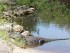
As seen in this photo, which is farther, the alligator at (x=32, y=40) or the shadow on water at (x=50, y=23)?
the shadow on water at (x=50, y=23)

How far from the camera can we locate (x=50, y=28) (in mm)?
15172

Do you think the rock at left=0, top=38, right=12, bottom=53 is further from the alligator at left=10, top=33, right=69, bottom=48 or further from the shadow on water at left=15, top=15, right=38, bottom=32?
the shadow on water at left=15, top=15, right=38, bottom=32

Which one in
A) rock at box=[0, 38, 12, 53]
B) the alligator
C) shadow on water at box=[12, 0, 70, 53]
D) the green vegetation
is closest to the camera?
rock at box=[0, 38, 12, 53]

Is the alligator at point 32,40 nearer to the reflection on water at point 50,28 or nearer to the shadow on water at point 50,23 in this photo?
the shadow on water at point 50,23

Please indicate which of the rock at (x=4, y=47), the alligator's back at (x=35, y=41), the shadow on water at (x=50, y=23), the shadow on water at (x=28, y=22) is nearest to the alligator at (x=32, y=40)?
the alligator's back at (x=35, y=41)

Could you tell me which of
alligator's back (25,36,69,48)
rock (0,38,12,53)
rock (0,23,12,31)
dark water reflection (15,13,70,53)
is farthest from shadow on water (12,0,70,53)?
rock (0,38,12,53)

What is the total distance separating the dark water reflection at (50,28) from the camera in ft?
38.7

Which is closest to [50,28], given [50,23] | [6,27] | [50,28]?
[50,28]

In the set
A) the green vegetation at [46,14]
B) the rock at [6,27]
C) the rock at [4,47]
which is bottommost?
the green vegetation at [46,14]

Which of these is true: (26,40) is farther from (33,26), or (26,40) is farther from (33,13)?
(33,13)

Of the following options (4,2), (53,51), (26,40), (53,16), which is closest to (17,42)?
(26,40)

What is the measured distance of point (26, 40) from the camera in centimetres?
1259

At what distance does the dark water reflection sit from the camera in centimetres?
1178

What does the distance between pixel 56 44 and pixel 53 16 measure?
23.3ft
